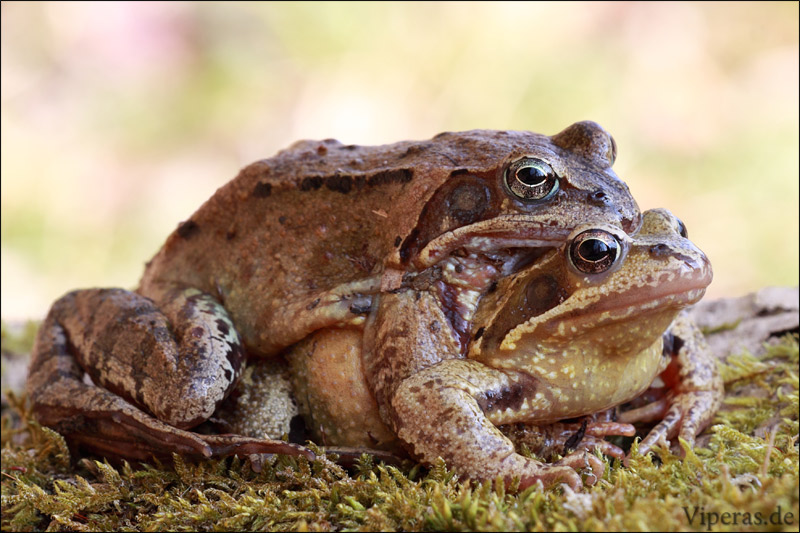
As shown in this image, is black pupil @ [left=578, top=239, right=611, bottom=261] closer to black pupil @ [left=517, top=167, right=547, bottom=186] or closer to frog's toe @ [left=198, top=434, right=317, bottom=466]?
black pupil @ [left=517, top=167, right=547, bottom=186]

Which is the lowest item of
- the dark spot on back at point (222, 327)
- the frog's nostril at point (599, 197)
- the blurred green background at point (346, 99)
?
the dark spot on back at point (222, 327)

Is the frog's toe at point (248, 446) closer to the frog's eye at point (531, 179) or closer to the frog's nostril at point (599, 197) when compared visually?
the frog's eye at point (531, 179)

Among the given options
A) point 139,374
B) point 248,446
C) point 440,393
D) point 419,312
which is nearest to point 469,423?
point 440,393

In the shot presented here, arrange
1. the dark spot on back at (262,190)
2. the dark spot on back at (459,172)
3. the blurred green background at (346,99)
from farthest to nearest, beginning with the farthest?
the blurred green background at (346,99) → the dark spot on back at (262,190) → the dark spot on back at (459,172)

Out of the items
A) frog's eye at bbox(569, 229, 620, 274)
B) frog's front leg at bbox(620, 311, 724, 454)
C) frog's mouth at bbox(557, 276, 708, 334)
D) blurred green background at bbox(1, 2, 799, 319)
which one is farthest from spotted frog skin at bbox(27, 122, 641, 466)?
blurred green background at bbox(1, 2, 799, 319)

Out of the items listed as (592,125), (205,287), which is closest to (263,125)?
(205,287)

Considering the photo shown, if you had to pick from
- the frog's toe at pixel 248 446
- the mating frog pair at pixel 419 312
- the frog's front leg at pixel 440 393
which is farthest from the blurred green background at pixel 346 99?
the frog's toe at pixel 248 446
